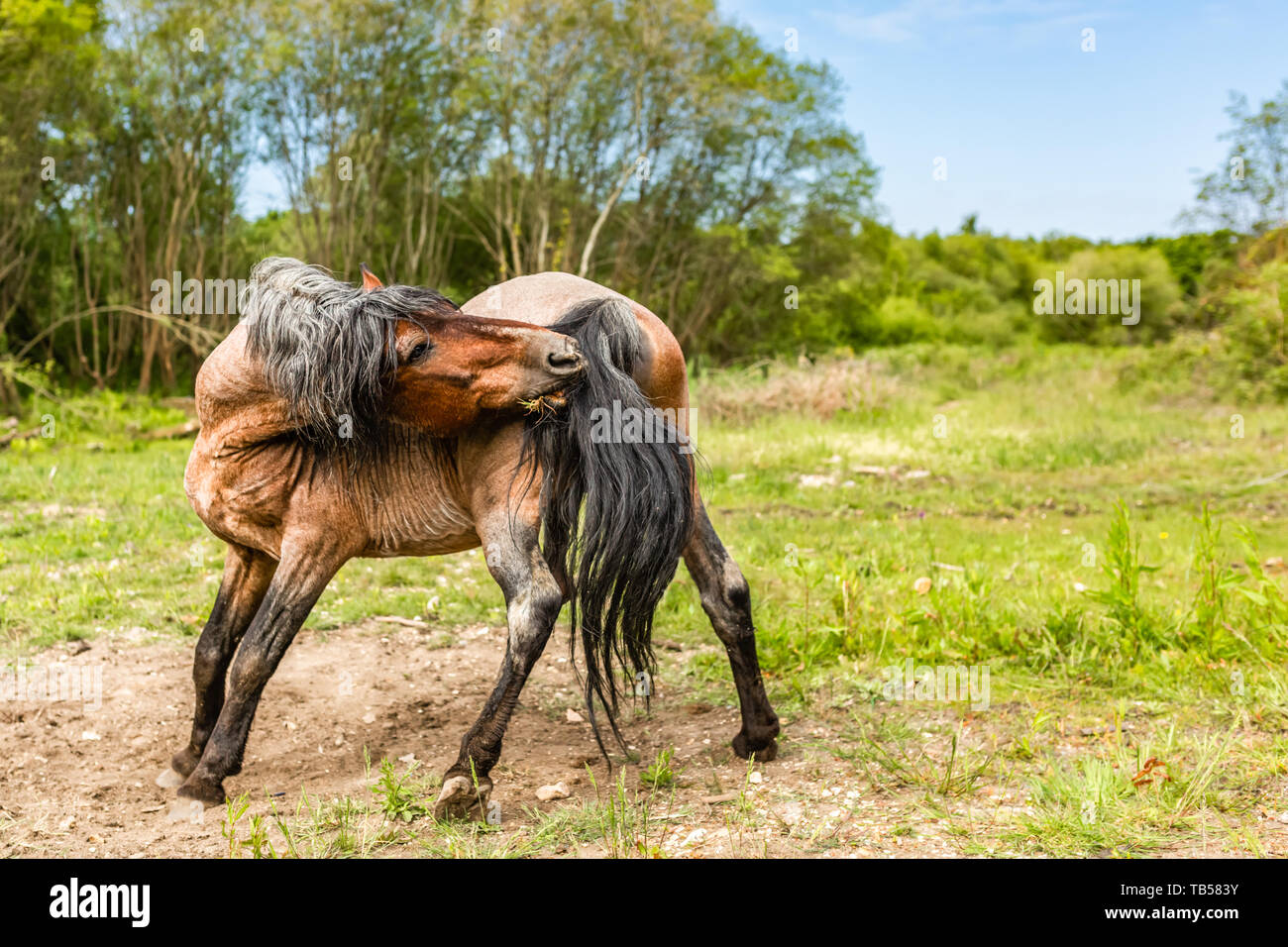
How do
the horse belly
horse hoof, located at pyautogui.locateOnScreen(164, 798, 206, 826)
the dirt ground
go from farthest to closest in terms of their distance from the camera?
the horse belly → horse hoof, located at pyautogui.locateOnScreen(164, 798, 206, 826) → the dirt ground

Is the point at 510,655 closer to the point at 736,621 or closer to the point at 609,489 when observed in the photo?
the point at 609,489

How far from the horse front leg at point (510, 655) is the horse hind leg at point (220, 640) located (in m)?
1.07

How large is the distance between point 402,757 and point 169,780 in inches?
33.6

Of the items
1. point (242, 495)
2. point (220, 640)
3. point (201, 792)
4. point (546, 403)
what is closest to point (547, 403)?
point (546, 403)

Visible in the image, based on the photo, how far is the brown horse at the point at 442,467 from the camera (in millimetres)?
3266

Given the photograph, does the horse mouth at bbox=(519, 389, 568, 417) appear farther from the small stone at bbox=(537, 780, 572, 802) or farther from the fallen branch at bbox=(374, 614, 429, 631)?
the fallen branch at bbox=(374, 614, 429, 631)

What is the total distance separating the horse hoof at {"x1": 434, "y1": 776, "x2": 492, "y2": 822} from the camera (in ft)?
10.5

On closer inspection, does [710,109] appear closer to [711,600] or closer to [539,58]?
[539,58]

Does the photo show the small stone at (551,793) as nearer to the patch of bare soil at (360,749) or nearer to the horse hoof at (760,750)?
the patch of bare soil at (360,749)

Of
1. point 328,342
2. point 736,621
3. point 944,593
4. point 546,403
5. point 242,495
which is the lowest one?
point 944,593

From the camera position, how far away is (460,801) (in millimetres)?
3195

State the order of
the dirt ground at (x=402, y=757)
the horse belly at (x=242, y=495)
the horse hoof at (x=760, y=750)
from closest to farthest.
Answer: the dirt ground at (x=402, y=757) → the horse belly at (x=242, y=495) → the horse hoof at (x=760, y=750)

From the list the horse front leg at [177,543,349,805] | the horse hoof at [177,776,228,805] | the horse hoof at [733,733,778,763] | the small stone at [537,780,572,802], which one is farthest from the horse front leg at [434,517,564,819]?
the horse hoof at [733,733,778,763]

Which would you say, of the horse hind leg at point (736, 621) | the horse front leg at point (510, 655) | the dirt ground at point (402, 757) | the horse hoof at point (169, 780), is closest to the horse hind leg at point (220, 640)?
the horse hoof at point (169, 780)
